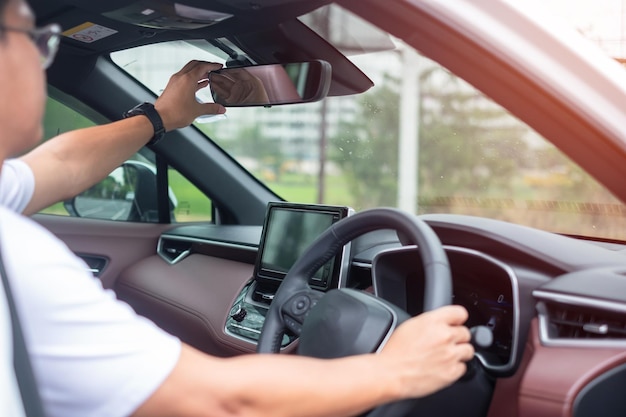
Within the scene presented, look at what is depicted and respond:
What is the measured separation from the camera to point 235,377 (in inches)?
44.4

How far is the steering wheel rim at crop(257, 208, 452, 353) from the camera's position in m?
1.38

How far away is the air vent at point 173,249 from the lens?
10.7ft

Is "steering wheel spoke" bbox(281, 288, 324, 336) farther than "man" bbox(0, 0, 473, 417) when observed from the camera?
Yes

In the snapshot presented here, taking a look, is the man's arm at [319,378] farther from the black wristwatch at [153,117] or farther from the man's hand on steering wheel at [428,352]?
the black wristwatch at [153,117]

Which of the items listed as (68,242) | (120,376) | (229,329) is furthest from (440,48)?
(68,242)

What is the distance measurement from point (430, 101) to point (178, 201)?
7.70 metres

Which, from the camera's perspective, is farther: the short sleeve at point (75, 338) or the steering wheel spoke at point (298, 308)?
the steering wheel spoke at point (298, 308)

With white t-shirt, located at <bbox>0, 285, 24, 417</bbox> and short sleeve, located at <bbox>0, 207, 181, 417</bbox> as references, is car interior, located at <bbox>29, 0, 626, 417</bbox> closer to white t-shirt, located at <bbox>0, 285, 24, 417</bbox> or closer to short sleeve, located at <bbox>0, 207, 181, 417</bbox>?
short sleeve, located at <bbox>0, 207, 181, 417</bbox>

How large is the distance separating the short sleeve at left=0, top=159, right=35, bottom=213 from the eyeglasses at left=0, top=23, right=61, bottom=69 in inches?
17.3

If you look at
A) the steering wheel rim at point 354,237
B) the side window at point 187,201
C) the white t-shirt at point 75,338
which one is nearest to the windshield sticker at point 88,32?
the side window at point 187,201

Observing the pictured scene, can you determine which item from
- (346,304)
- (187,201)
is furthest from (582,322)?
(187,201)

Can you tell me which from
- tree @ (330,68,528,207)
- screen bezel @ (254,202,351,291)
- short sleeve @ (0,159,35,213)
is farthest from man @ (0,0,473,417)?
tree @ (330,68,528,207)

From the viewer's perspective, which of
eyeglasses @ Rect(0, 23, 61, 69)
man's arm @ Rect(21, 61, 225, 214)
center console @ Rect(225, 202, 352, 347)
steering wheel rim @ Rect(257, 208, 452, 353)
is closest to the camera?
eyeglasses @ Rect(0, 23, 61, 69)

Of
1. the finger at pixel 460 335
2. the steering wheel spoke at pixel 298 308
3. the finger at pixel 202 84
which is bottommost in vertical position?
the steering wheel spoke at pixel 298 308
